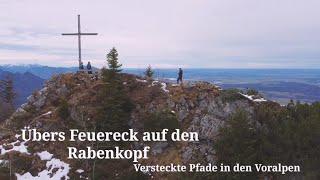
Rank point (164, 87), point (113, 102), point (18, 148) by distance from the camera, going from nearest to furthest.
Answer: point (113, 102)
point (18, 148)
point (164, 87)

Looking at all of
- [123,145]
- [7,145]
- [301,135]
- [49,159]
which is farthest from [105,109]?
[301,135]

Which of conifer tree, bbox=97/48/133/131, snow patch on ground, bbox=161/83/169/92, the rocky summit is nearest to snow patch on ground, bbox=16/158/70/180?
the rocky summit

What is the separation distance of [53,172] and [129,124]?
7.03 m

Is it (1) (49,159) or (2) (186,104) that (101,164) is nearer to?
(1) (49,159)

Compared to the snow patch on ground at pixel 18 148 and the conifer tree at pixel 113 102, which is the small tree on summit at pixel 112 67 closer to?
the conifer tree at pixel 113 102

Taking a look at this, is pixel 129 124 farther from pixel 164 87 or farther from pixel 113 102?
pixel 164 87

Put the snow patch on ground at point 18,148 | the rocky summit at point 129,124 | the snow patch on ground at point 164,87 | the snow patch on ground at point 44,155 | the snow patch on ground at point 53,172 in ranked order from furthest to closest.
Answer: the snow patch on ground at point 164,87 < the snow patch on ground at point 18,148 < the snow patch on ground at point 44,155 < the snow patch on ground at point 53,172 < the rocky summit at point 129,124

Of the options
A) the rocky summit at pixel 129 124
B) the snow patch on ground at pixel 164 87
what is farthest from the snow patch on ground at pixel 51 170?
the snow patch on ground at pixel 164 87

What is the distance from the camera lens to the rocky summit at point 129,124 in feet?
119

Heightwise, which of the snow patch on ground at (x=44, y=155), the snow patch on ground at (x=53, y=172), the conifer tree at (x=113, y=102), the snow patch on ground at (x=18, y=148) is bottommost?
the snow patch on ground at (x=53, y=172)

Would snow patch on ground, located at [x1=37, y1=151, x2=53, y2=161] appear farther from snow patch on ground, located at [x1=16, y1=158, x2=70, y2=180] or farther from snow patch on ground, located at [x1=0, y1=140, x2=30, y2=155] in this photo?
snow patch on ground, located at [x1=0, y1=140, x2=30, y2=155]

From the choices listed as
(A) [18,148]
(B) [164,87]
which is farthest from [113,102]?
(A) [18,148]

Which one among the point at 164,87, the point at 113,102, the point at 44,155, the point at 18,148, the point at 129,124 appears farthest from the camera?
the point at 164,87

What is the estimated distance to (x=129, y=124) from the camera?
38875mm
